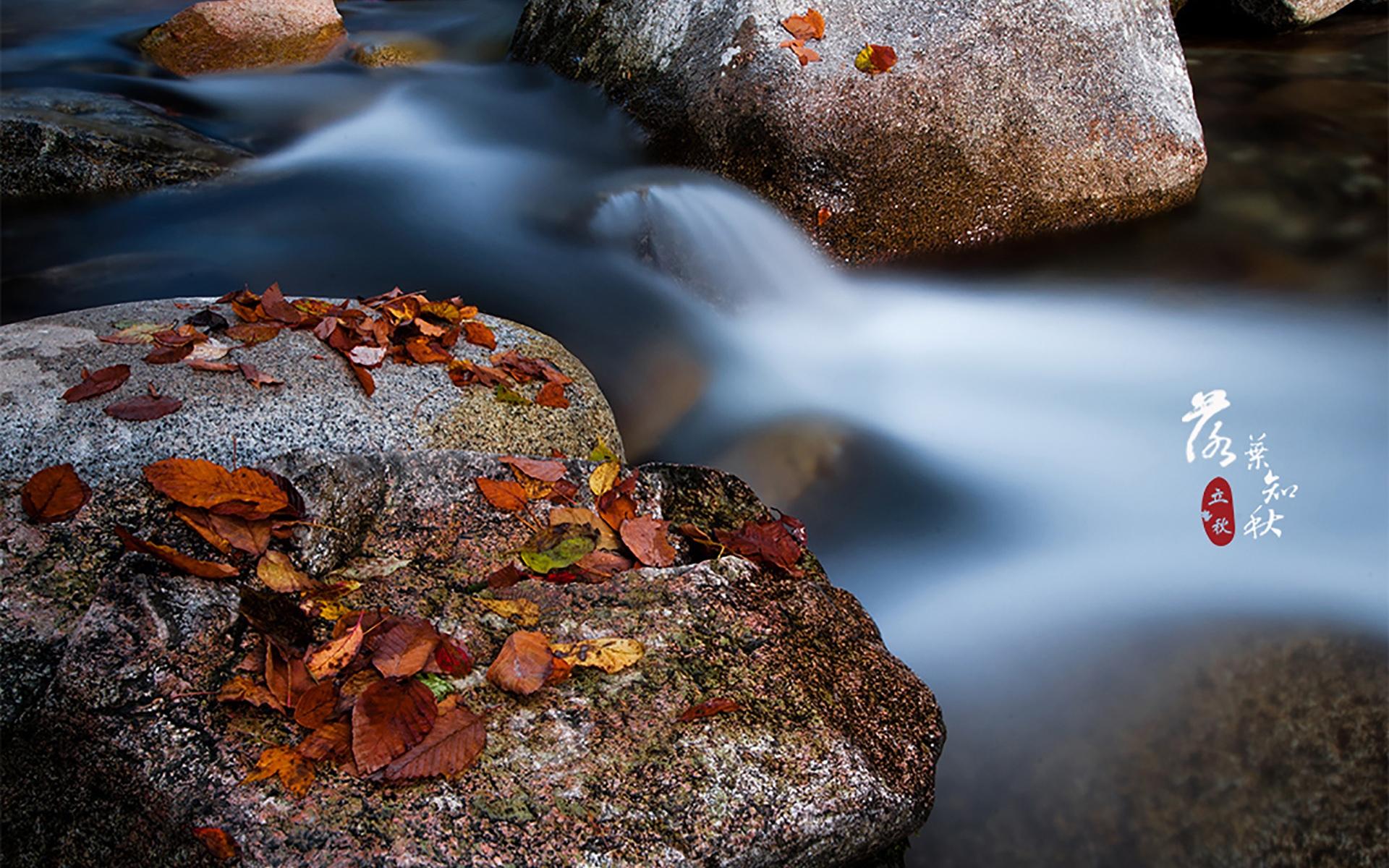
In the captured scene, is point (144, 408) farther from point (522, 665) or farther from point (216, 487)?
point (522, 665)

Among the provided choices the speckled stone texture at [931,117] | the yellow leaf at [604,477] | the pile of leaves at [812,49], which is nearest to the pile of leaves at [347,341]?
the yellow leaf at [604,477]

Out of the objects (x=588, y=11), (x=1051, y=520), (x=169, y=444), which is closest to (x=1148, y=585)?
(x=1051, y=520)

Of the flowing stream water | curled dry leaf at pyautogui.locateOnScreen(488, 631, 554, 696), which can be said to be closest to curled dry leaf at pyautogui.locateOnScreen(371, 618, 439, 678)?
curled dry leaf at pyautogui.locateOnScreen(488, 631, 554, 696)

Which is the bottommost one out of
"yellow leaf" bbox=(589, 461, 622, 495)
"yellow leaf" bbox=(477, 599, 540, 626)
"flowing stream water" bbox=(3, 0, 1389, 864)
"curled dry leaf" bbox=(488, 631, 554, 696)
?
"flowing stream water" bbox=(3, 0, 1389, 864)

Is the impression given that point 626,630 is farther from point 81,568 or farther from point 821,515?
point 821,515

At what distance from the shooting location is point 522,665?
2.09 metres

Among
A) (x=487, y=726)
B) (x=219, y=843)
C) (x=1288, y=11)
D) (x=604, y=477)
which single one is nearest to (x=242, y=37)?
(x=604, y=477)

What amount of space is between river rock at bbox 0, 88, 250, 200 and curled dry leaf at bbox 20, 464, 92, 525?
3885 mm

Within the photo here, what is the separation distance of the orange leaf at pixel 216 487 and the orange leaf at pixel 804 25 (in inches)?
141

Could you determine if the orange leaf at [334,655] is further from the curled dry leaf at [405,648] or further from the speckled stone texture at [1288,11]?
the speckled stone texture at [1288,11]

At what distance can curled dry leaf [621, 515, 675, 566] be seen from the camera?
8.33ft

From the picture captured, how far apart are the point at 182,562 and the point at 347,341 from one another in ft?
3.70

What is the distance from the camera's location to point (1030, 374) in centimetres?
472

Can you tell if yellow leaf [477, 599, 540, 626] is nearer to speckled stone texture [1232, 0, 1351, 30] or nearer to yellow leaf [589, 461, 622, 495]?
yellow leaf [589, 461, 622, 495]
